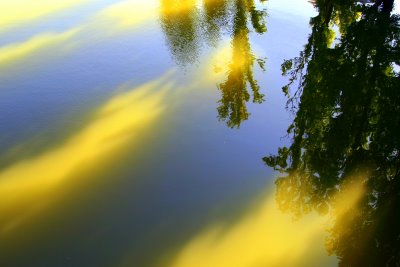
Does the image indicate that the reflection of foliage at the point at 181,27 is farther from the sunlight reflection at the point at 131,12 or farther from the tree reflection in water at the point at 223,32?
the sunlight reflection at the point at 131,12

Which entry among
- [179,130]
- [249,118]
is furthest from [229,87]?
[179,130]

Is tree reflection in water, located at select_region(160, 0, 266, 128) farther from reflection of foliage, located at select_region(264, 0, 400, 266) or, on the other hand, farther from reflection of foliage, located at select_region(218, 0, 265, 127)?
reflection of foliage, located at select_region(264, 0, 400, 266)

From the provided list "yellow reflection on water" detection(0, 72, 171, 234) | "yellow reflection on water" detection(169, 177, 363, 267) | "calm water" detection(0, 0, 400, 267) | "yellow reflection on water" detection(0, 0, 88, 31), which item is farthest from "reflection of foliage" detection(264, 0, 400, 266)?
"yellow reflection on water" detection(0, 0, 88, 31)

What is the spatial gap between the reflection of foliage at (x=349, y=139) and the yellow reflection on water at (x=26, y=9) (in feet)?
44.6

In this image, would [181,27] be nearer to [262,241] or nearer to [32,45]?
[32,45]

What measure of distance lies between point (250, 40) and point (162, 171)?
1021cm

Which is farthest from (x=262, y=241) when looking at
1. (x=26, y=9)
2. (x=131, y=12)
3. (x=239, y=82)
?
(x=26, y=9)

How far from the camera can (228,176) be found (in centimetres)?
1081

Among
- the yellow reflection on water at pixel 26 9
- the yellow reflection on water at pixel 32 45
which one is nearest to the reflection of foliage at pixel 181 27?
the yellow reflection on water at pixel 32 45

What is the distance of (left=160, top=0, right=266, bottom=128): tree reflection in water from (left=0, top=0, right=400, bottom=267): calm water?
0.10m

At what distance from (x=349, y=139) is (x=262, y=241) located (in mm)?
5446

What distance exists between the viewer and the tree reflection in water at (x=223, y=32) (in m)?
14.2

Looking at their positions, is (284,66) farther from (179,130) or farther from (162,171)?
(162,171)

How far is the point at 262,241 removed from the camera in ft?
29.9
